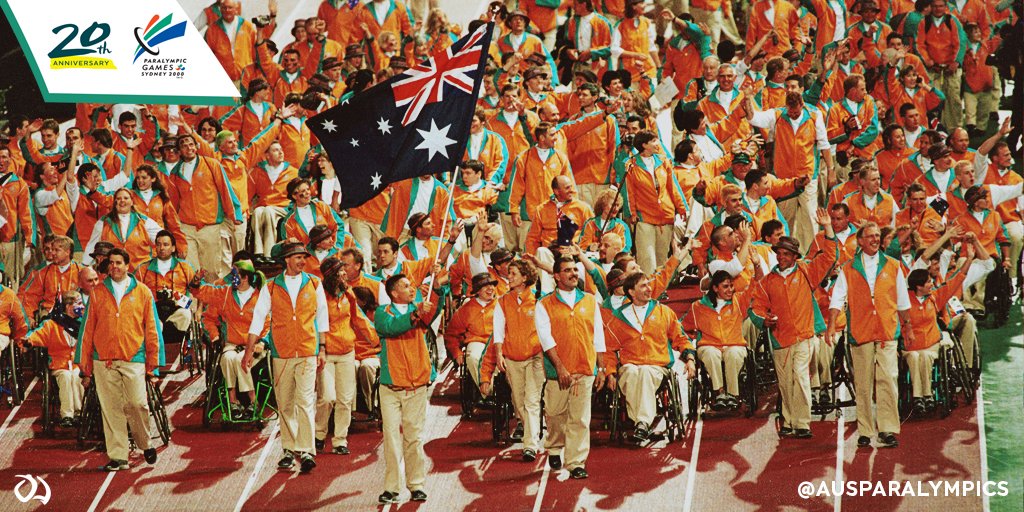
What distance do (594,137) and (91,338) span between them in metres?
4.94

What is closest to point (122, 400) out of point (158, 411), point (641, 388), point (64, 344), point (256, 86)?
point (158, 411)

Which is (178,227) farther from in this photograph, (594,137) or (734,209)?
(734,209)

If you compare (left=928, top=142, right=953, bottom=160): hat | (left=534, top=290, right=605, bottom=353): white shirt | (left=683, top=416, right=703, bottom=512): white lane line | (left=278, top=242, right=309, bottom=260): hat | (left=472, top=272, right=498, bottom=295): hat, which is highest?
(left=278, top=242, right=309, bottom=260): hat

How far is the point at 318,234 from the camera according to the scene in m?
14.0

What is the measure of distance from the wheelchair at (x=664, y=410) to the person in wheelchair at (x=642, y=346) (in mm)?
55

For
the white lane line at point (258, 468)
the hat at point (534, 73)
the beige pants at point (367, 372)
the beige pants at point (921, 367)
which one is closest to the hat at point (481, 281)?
the beige pants at point (367, 372)

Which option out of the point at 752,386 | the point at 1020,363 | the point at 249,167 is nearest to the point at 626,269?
the point at 752,386

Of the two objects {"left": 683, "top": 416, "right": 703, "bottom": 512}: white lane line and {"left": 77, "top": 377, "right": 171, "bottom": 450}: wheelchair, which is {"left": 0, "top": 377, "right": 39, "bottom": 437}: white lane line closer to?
{"left": 77, "top": 377, "right": 171, "bottom": 450}: wheelchair

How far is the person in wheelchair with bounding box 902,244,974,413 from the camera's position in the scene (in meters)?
13.2

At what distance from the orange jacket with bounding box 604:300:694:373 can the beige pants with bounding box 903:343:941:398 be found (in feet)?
5.21

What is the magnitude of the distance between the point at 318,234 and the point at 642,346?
265 centimetres

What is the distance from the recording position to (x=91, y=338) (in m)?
13.0

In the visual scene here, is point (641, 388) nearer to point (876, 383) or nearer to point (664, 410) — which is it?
point (664, 410)

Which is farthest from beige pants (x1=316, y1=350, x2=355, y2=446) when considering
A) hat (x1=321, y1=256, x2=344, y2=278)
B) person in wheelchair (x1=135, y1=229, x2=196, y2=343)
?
person in wheelchair (x1=135, y1=229, x2=196, y2=343)
